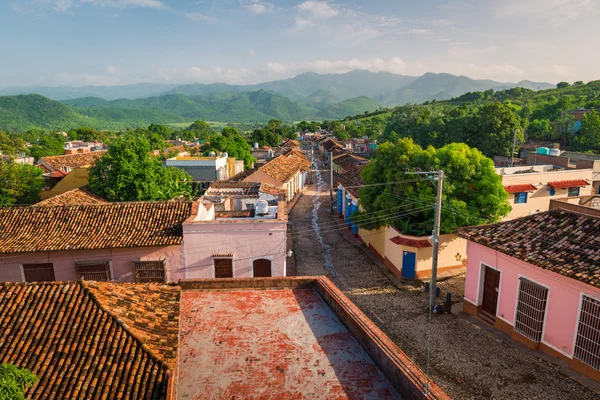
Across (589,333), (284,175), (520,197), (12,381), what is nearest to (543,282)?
(589,333)

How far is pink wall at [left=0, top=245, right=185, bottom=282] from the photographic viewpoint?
566 inches

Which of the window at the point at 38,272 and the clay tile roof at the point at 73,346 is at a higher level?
the clay tile roof at the point at 73,346

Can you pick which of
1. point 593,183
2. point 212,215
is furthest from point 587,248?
point 593,183

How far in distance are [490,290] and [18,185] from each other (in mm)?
28278

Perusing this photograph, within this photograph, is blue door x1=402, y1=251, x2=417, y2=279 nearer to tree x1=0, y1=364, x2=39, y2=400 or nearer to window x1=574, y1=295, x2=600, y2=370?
window x1=574, y1=295, x2=600, y2=370

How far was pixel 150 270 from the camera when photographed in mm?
14609

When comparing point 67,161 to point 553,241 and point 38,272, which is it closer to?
point 38,272

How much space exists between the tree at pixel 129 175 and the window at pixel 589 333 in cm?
2044

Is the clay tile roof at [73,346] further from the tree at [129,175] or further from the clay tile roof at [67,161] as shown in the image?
the clay tile roof at [67,161]

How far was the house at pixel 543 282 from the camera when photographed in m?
10.4

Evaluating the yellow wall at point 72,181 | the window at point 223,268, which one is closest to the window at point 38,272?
the window at point 223,268

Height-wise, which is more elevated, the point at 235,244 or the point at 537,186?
the point at 537,186

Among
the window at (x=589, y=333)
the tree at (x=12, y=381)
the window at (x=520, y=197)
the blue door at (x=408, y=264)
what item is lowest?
the blue door at (x=408, y=264)

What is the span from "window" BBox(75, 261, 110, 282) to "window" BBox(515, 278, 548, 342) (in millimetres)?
14072
